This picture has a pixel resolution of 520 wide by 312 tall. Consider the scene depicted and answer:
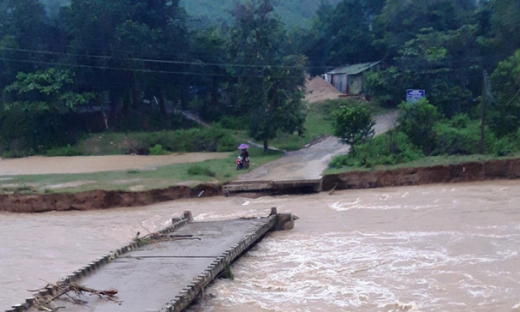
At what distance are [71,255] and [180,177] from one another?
9125 millimetres

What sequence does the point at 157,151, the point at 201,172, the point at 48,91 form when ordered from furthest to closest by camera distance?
the point at 48,91 < the point at 157,151 < the point at 201,172

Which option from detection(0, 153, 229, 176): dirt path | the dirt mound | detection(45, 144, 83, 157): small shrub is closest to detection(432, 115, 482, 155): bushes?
detection(0, 153, 229, 176): dirt path

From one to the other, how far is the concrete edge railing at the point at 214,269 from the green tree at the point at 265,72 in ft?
46.2

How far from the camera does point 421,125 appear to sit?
26594 mm

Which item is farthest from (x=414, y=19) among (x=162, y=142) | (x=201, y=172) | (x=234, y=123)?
(x=201, y=172)

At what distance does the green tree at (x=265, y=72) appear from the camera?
3036cm

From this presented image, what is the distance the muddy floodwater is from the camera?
1124 cm

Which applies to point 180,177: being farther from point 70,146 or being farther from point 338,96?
point 338,96

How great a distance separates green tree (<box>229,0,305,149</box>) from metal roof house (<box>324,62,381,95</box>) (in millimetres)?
14800

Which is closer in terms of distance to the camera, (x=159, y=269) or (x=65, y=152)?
(x=159, y=269)

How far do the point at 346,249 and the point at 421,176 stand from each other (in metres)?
9.45

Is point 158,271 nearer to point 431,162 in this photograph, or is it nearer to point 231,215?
point 231,215

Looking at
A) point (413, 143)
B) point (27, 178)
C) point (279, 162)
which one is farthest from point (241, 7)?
point (27, 178)

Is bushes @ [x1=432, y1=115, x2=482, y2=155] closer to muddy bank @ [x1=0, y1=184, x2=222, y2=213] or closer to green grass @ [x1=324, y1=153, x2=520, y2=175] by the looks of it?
green grass @ [x1=324, y1=153, x2=520, y2=175]
